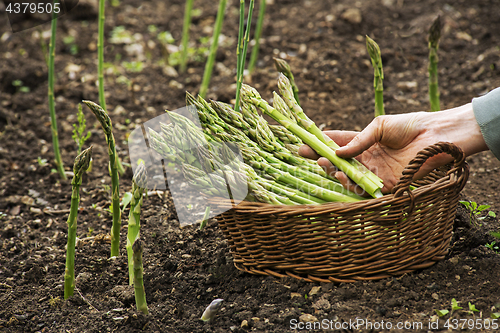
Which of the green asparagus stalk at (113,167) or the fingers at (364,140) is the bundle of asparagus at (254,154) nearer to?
the fingers at (364,140)

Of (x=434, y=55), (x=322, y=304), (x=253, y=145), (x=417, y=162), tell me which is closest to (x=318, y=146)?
(x=253, y=145)

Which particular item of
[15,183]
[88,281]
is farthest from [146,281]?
[15,183]

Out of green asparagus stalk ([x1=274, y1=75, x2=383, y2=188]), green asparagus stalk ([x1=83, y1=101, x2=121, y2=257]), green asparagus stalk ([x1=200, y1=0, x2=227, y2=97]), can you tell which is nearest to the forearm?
green asparagus stalk ([x1=274, y1=75, x2=383, y2=188])

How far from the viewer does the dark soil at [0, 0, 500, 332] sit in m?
2.08

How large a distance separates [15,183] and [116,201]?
1519 mm

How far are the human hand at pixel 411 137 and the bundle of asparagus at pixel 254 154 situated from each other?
7cm

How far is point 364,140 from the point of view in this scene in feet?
7.67

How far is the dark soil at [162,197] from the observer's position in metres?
2.08

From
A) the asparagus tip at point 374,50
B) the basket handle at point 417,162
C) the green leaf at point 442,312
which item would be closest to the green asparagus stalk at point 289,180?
the basket handle at point 417,162

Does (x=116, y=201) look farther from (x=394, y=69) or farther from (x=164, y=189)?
(x=394, y=69)

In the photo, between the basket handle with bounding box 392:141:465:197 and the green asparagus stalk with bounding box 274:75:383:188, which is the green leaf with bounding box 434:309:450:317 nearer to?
the basket handle with bounding box 392:141:465:197

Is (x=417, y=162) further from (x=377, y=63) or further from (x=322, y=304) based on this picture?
(x=377, y=63)

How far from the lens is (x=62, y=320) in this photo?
2156 mm

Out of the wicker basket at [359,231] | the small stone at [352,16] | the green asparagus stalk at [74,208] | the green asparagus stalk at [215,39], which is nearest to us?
the wicker basket at [359,231]
